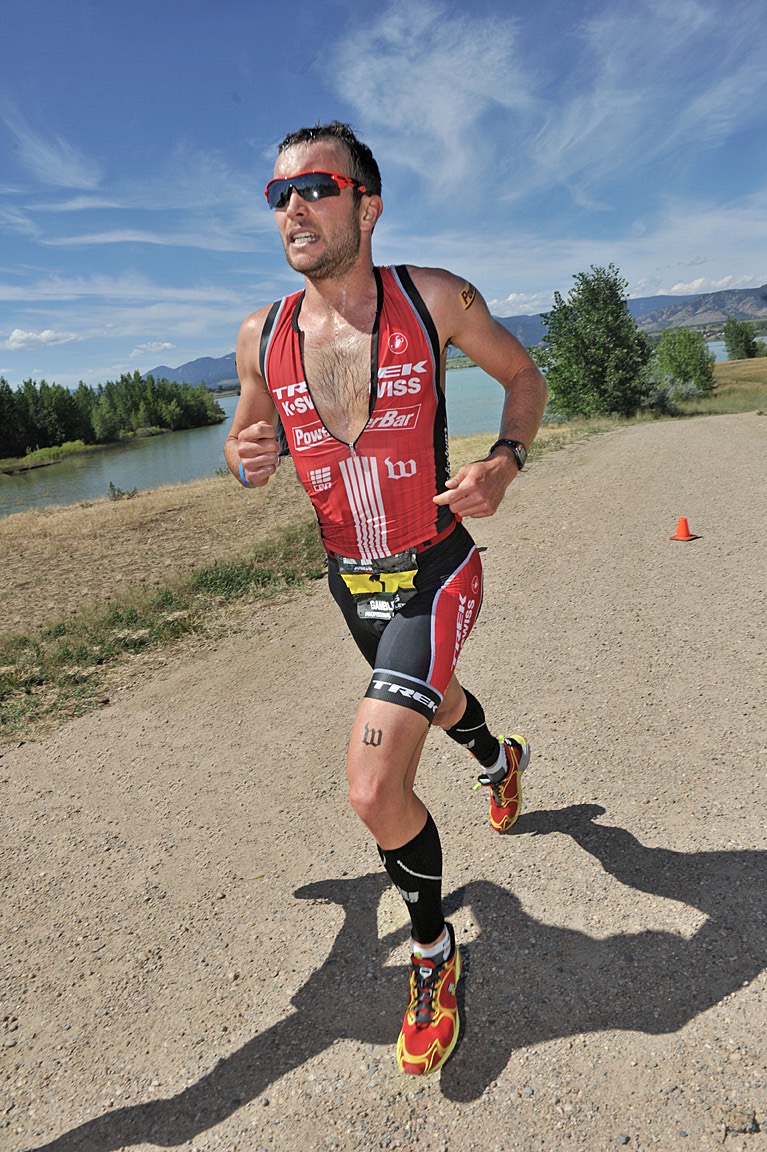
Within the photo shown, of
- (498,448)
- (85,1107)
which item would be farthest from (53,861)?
(498,448)

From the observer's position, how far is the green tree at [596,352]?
113 feet

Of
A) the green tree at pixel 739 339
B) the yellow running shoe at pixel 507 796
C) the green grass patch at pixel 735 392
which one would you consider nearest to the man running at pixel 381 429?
the yellow running shoe at pixel 507 796

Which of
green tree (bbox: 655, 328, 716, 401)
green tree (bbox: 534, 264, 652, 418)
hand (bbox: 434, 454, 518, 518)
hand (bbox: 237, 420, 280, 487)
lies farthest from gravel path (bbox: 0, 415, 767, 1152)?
green tree (bbox: 655, 328, 716, 401)

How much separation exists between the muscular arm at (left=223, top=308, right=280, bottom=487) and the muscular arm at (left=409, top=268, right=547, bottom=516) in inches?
29.0

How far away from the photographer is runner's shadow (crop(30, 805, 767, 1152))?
2416 millimetres

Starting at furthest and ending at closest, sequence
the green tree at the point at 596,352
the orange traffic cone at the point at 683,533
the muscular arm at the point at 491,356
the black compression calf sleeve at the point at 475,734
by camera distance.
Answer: the green tree at the point at 596,352, the orange traffic cone at the point at 683,533, the black compression calf sleeve at the point at 475,734, the muscular arm at the point at 491,356

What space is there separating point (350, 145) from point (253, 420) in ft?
3.90

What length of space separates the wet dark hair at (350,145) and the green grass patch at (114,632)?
4748mm

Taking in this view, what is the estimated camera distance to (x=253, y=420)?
329 centimetres

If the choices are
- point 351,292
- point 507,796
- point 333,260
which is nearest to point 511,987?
point 507,796

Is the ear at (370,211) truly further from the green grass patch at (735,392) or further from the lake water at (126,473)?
the green grass patch at (735,392)

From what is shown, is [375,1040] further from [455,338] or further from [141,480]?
[141,480]

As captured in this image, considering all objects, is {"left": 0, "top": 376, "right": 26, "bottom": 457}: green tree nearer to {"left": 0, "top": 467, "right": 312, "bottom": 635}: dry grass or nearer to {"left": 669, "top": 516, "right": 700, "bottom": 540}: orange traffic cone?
{"left": 0, "top": 467, "right": 312, "bottom": 635}: dry grass

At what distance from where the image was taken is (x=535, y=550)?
8.97 metres
